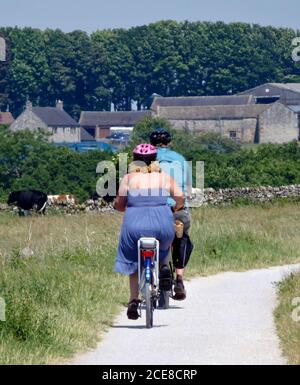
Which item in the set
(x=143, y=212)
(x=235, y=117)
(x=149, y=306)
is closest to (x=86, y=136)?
(x=235, y=117)

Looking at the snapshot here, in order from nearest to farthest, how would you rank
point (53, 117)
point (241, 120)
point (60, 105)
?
point (241, 120)
point (53, 117)
point (60, 105)

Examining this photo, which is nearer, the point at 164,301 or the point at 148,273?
the point at 148,273

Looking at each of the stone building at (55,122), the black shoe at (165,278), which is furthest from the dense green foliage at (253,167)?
the stone building at (55,122)

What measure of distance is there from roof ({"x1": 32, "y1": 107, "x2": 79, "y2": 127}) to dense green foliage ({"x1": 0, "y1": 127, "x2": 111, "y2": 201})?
214ft

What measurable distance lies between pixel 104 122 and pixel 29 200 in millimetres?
126973

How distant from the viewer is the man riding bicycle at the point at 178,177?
13492 millimetres

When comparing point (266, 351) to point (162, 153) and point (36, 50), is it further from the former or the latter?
point (36, 50)

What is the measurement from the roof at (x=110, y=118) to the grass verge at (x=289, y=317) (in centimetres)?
15423

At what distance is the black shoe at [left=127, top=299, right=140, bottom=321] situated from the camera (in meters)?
12.0

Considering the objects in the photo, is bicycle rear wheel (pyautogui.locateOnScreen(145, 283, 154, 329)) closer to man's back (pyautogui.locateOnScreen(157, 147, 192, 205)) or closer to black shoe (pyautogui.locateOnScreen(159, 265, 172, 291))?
black shoe (pyautogui.locateOnScreen(159, 265, 172, 291))

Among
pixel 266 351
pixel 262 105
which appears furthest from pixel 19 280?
pixel 262 105

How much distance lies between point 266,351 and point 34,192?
35.5 metres

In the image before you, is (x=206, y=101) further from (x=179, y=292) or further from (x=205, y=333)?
(x=205, y=333)

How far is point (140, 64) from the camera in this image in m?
191
